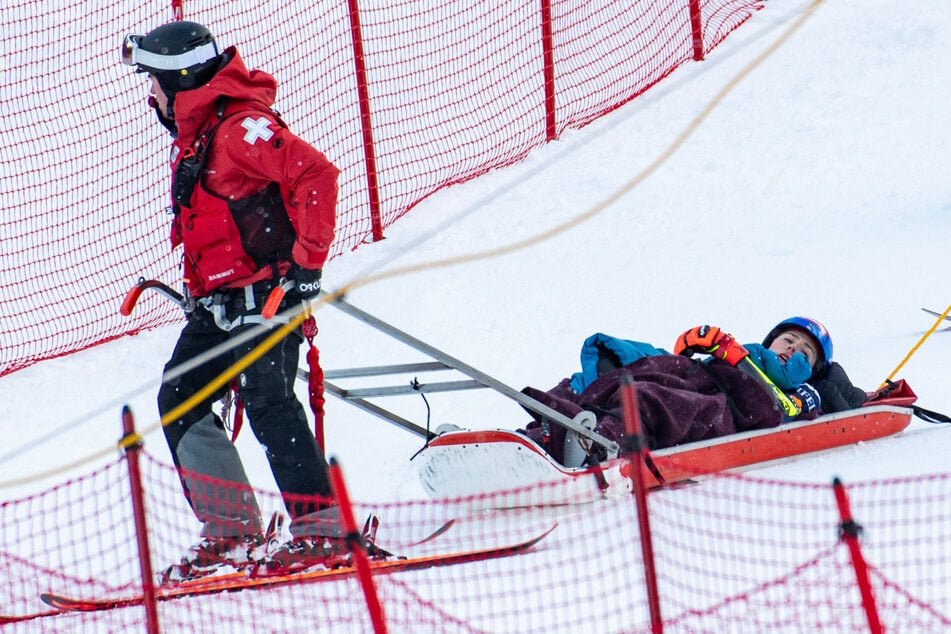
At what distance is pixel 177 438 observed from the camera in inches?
192

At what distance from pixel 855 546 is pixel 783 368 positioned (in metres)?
2.78

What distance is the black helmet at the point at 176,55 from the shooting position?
4.67 m

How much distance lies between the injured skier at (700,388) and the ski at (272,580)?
769 mm

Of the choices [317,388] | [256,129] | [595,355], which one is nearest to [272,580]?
[317,388]

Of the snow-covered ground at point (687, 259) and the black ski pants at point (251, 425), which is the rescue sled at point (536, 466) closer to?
the snow-covered ground at point (687, 259)

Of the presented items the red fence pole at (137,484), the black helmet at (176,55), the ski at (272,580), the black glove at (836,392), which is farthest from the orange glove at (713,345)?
the red fence pole at (137,484)

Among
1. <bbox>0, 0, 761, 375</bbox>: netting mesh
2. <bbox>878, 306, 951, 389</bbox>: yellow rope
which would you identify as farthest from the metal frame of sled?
<bbox>0, 0, 761, 375</bbox>: netting mesh

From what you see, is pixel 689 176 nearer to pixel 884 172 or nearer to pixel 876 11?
pixel 884 172

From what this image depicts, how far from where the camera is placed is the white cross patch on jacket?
15.0 feet

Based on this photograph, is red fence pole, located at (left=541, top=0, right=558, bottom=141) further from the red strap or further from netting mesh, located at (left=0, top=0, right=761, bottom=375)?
the red strap

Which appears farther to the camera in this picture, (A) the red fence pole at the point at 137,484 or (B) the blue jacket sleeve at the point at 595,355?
(B) the blue jacket sleeve at the point at 595,355

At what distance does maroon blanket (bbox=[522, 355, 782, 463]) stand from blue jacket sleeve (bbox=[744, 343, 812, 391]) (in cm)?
31

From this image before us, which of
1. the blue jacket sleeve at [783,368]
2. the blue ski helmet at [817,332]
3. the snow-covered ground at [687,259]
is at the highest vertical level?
the snow-covered ground at [687,259]

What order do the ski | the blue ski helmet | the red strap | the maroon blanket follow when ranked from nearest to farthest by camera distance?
the ski → the red strap → the maroon blanket → the blue ski helmet
